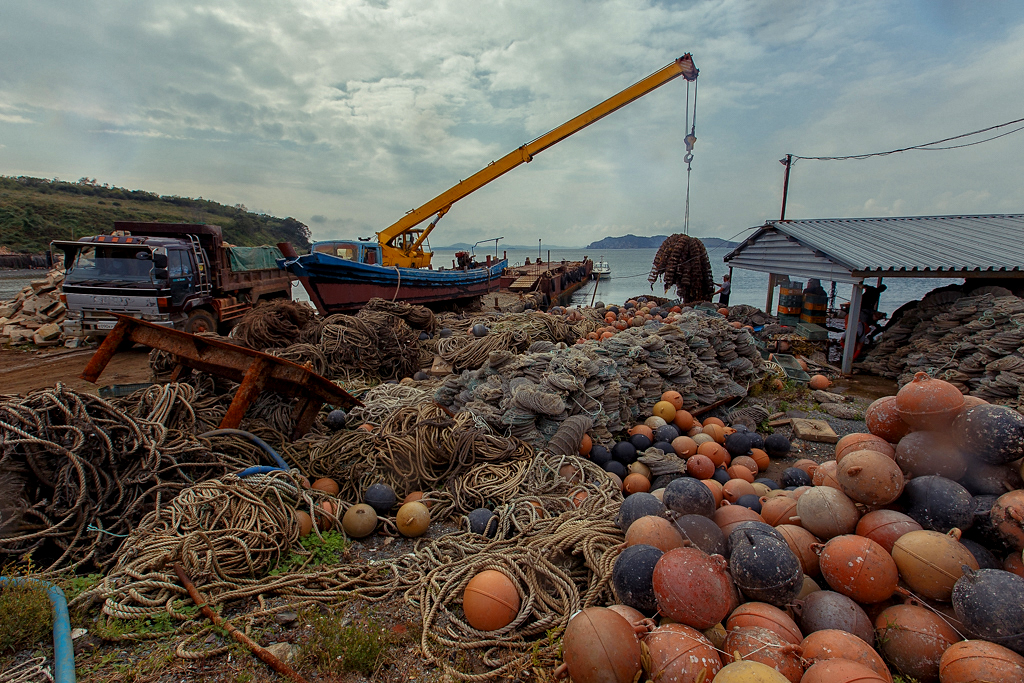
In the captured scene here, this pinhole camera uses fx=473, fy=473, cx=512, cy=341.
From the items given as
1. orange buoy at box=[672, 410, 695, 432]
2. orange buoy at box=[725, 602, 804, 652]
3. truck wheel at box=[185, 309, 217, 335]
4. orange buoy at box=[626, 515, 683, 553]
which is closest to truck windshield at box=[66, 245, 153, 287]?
truck wheel at box=[185, 309, 217, 335]

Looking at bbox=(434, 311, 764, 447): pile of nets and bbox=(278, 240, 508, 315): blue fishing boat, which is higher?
bbox=(278, 240, 508, 315): blue fishing boat

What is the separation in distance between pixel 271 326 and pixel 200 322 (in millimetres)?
2503

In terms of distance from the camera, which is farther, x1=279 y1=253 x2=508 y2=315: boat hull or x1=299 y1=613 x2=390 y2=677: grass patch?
x1=279 y1=253 x2=508 y2=315: boat hull

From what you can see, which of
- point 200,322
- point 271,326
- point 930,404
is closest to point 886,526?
point 930,404

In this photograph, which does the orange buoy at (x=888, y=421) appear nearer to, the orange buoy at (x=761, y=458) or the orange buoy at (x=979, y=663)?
the orange buoy at (x=979, y=663)

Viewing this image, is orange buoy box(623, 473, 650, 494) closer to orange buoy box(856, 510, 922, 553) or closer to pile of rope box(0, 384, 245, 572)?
orange buoy box(856, 510, 922, 553)

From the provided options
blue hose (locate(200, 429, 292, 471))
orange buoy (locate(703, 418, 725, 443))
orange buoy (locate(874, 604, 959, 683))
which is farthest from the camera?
orange buoy (locate(703, 418, 725, 443))

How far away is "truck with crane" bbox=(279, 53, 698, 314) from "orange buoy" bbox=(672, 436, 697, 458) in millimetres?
10526

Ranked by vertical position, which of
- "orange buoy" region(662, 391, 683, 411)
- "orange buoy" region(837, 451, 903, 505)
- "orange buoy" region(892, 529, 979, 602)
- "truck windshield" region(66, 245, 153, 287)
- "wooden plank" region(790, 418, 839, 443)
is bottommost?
"wooden plank" region(790, 418, 839, 443)

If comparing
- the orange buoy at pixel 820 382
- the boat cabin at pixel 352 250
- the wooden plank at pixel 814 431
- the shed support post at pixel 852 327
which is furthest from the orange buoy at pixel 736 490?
the boat cabin at pixel 352 250

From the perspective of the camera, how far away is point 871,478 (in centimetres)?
267

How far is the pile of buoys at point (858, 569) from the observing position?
2025 millimetres

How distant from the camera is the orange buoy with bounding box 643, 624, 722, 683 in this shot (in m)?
1.97

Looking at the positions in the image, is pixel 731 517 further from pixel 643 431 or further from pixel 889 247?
pixel 889 247
